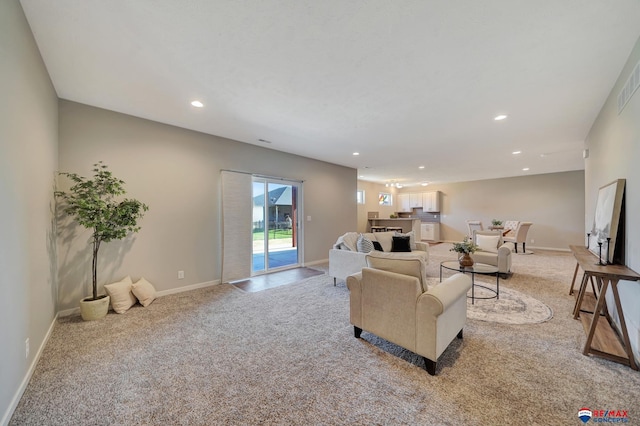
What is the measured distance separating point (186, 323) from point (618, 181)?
15.8ft

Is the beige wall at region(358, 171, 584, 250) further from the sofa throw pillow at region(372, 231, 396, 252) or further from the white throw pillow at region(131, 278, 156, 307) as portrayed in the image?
the white throw pillow at region(131, 278, 156, 307)

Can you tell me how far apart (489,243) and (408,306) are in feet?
14.3

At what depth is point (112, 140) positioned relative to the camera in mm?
3457

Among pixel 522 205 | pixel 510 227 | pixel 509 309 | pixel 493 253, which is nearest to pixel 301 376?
pixel 509 309

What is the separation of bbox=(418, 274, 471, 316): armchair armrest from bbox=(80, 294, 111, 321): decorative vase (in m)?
3.63

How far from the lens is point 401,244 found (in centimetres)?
508

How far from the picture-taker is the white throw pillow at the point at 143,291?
340cm

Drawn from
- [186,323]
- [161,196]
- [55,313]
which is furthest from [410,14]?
[55,313]

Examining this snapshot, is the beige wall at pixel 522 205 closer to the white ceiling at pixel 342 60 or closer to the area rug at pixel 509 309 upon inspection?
the white ceiling at pixel 342 60

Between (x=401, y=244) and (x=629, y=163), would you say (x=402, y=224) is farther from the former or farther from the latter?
(x=629, y=163)

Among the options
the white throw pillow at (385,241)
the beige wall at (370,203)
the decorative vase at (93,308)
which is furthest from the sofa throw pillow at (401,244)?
the decorative vase at (93,308)

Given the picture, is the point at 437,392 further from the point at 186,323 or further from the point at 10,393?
the point at 10,393

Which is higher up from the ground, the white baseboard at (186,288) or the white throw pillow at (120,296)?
the white throw pillow at (120,296)

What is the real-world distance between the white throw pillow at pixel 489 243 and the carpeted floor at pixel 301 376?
93.2 inches
